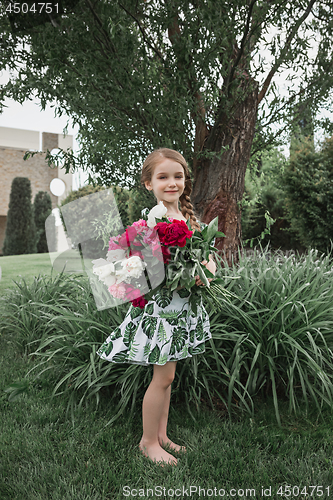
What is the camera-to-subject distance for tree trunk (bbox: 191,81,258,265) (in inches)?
157

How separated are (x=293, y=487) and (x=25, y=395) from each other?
6.08 feet

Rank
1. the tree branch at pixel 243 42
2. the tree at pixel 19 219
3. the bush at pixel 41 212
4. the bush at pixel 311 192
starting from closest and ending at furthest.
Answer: the tree branch at pixel 243 42 → the bush at pixel 311 192 → the tree at pixel 19 219 → the bush at pixel 41 212

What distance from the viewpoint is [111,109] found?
3178 mm

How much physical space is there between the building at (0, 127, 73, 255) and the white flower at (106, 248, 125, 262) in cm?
1505

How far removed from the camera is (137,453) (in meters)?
1.85

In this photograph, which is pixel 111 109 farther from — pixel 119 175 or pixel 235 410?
pixel 235 410

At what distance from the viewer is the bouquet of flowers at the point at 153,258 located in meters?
1.56

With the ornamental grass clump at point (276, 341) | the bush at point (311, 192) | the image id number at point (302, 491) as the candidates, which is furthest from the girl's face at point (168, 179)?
the bush at point (311, 192)

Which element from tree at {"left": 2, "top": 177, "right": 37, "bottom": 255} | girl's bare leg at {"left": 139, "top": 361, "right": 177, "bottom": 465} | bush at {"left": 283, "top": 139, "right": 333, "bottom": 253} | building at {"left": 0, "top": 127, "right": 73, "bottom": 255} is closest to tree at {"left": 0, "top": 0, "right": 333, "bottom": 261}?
girl's bare leg at {"left": 139, "top": 361, "right": 177, "bottom": 465}

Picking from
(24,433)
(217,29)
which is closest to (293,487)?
(24,433)

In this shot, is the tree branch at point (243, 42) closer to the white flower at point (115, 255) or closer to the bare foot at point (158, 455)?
the white flower at point (115, 255)

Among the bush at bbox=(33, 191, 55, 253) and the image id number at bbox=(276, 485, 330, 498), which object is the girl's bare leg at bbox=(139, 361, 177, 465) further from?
the bush at bbox=(33, 191, 55, 253)

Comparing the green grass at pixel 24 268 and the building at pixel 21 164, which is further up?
the building at pixel 21 164

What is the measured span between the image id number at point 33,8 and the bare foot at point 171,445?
334 centimetres
